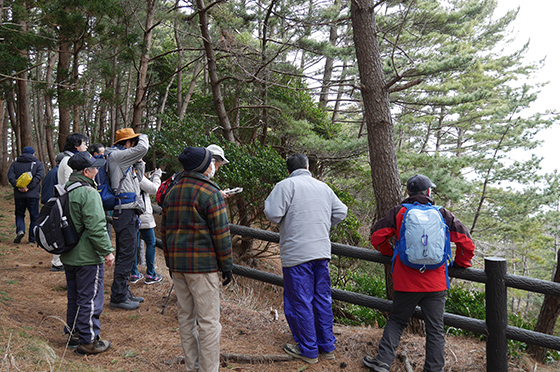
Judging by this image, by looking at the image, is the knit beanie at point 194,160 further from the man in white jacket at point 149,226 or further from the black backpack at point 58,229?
the man in white jacket at point 149,226

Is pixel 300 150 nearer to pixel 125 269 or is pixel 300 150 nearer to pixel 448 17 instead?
pixel 125 269

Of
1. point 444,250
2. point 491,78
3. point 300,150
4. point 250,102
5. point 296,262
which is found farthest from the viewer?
point 491,78

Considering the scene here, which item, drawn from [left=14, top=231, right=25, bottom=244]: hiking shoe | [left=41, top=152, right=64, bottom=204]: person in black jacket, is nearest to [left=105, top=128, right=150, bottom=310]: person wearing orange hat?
[left=41, top=152, right=64, bottom=204]: person in black jacket

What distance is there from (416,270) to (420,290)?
0.60ft

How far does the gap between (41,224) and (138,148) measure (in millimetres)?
1341

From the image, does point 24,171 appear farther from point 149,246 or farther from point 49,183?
point 149,246

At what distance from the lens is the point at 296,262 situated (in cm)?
371

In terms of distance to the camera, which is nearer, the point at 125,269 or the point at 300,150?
the point at 125,269

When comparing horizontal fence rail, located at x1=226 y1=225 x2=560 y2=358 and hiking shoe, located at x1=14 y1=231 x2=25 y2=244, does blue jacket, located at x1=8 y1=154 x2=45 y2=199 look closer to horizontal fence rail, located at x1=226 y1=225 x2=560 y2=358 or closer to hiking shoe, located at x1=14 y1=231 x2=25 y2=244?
hiking shoe, located at x1=14 y1=231 x2=25 y2=244

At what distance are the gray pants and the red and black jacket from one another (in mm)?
110

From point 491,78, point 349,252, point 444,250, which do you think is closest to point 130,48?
point 349,252

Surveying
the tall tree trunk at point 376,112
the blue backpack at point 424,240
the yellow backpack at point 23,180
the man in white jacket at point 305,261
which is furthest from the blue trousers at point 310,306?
the yellow backpack at point 23,180

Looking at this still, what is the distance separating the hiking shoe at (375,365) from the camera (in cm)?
363

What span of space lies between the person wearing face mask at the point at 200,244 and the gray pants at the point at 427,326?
1651mm
